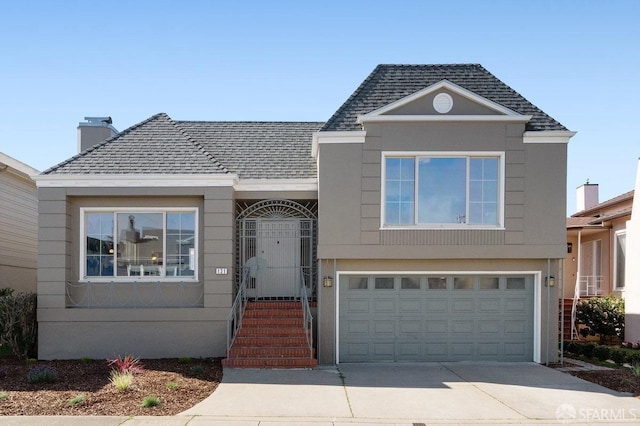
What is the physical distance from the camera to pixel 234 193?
13258 mm

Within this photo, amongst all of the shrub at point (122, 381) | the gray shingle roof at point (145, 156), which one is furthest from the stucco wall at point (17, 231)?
the shrub at point (122, 381)

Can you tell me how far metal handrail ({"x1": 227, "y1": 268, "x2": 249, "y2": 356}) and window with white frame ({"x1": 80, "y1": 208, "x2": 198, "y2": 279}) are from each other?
4.00ft

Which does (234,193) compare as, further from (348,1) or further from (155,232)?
(348,1)

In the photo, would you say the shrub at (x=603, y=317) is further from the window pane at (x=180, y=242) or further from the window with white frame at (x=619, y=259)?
the window pane at (x=180, y=242)

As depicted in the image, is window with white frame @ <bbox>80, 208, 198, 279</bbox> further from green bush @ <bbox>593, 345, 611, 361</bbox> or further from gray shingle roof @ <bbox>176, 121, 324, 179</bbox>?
green bush @ <bbox>593, 345, 611, 361</bbox>

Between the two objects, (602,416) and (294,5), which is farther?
(294,5)

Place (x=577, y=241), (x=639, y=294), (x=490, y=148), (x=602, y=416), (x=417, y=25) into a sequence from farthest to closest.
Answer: (x=577, y=241)
(x=639, y=294)
(x=490, y=148)
(x=417, y=25)
(x=602, y=416)

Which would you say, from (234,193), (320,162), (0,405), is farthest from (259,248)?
(0,405)

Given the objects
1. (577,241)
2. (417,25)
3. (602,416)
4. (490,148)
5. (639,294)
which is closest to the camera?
(602,416)

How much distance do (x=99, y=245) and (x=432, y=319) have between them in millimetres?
7995

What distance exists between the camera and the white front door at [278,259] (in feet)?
46.8

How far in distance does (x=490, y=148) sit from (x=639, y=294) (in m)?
5.68

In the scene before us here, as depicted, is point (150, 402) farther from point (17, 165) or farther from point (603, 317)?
point (603, 317)

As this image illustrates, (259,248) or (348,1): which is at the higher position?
(348,1)
